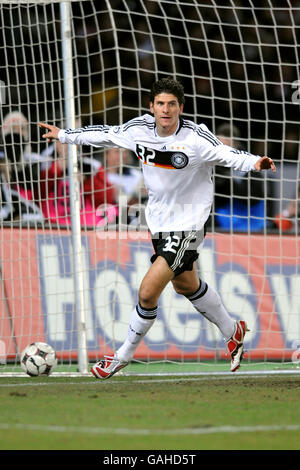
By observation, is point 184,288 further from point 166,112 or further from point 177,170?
point 166,112

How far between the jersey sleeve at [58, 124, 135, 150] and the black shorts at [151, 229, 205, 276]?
77 centimetres

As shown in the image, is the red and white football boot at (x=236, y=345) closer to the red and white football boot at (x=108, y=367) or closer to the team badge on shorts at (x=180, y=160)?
the red and white football boot at (x=108, y=367)

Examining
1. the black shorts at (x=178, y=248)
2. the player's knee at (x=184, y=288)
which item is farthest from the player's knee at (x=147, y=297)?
the player's knee at (x=184, y=288)

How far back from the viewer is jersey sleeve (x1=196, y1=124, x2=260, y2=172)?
669 cm

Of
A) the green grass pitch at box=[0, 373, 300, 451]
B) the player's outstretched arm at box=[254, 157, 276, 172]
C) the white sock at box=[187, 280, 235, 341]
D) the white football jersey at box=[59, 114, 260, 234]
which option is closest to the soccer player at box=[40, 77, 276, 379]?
the white football jersey at box=[59, 114, 260, 234]

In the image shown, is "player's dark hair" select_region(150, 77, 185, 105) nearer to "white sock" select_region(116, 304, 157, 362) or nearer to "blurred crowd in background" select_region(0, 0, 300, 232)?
"blurred crowd in background" select_region(0, 0, 300, 232)

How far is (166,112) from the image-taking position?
697 cm

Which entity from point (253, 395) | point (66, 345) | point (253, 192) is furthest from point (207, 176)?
point (253, 192)

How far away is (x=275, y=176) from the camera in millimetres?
11836

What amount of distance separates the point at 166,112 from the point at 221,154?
513mm

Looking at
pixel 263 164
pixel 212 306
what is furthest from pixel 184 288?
pixel 263 164
